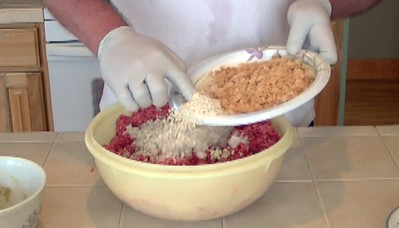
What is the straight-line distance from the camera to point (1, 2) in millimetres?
1931

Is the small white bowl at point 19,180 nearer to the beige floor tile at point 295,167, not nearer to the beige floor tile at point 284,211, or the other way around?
the beige floor tile at point 284,211

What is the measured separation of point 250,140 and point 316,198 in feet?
0.41

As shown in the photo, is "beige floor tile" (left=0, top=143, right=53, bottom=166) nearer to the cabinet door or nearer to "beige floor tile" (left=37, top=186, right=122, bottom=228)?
"beige floor tile" (left=37, top=186, right=122, bottom=228)

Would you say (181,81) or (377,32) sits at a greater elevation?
(181,81)

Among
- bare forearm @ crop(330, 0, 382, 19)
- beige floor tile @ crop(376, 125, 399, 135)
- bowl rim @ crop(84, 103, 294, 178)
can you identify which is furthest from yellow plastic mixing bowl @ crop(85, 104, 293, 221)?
bare forearm @ crop(330, 0, 382, 19)

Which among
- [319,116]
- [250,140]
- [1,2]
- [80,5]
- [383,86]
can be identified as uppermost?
[80,5]

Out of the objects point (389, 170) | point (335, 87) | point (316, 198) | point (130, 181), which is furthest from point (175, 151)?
point (335, 87)

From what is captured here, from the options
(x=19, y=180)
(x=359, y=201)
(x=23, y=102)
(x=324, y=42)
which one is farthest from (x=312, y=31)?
(x=23, y=102)

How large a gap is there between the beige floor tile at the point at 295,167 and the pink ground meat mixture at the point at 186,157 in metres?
0.07

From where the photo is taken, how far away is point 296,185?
913mm

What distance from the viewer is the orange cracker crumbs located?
0.85 meters

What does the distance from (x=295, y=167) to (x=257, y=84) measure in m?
0.17

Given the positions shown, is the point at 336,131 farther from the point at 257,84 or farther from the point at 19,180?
the point at 19,180

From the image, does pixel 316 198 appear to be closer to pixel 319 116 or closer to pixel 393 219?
pixel 393 219
